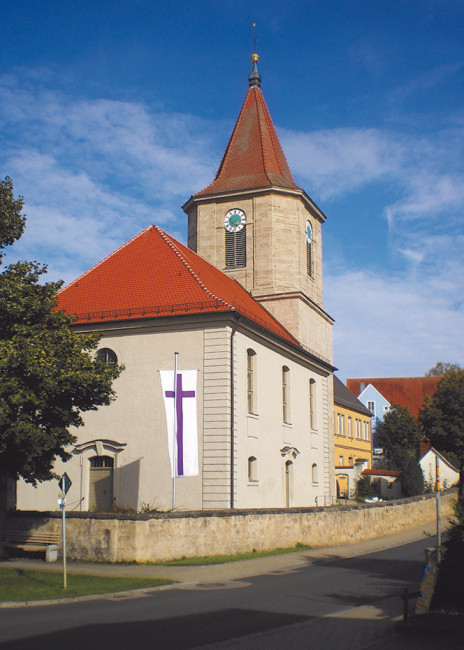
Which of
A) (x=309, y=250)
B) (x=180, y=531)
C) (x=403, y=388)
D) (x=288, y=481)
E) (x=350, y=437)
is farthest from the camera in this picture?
(x=403, y=388)

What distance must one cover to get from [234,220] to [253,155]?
469cm

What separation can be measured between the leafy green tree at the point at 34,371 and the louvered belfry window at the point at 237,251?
56.8ft

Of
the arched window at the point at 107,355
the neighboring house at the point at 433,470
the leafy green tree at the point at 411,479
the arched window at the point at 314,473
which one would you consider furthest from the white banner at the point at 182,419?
the neighboring house at the point at 433,470

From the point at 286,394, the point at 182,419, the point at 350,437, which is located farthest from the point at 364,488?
the point at 182,419

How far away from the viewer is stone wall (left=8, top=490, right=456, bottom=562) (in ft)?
59.3

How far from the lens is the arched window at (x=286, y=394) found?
2938 cm

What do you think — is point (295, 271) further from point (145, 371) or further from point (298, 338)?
point (145, 371)

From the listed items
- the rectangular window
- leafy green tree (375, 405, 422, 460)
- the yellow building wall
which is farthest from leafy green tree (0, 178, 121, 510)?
the rectangular window

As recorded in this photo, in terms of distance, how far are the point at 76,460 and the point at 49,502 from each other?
176 cm

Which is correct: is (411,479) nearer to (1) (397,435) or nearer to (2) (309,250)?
(1) (397,435)

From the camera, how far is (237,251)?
34938 millimetres

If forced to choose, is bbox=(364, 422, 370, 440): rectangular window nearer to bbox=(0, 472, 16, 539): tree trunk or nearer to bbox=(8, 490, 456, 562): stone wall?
bbox=(8, 490, 456, 562): stone wall

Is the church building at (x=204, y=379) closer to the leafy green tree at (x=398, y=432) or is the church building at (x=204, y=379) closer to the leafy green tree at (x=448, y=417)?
the leafy green tree at (x=448, y=417)

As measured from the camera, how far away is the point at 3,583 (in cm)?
1456
